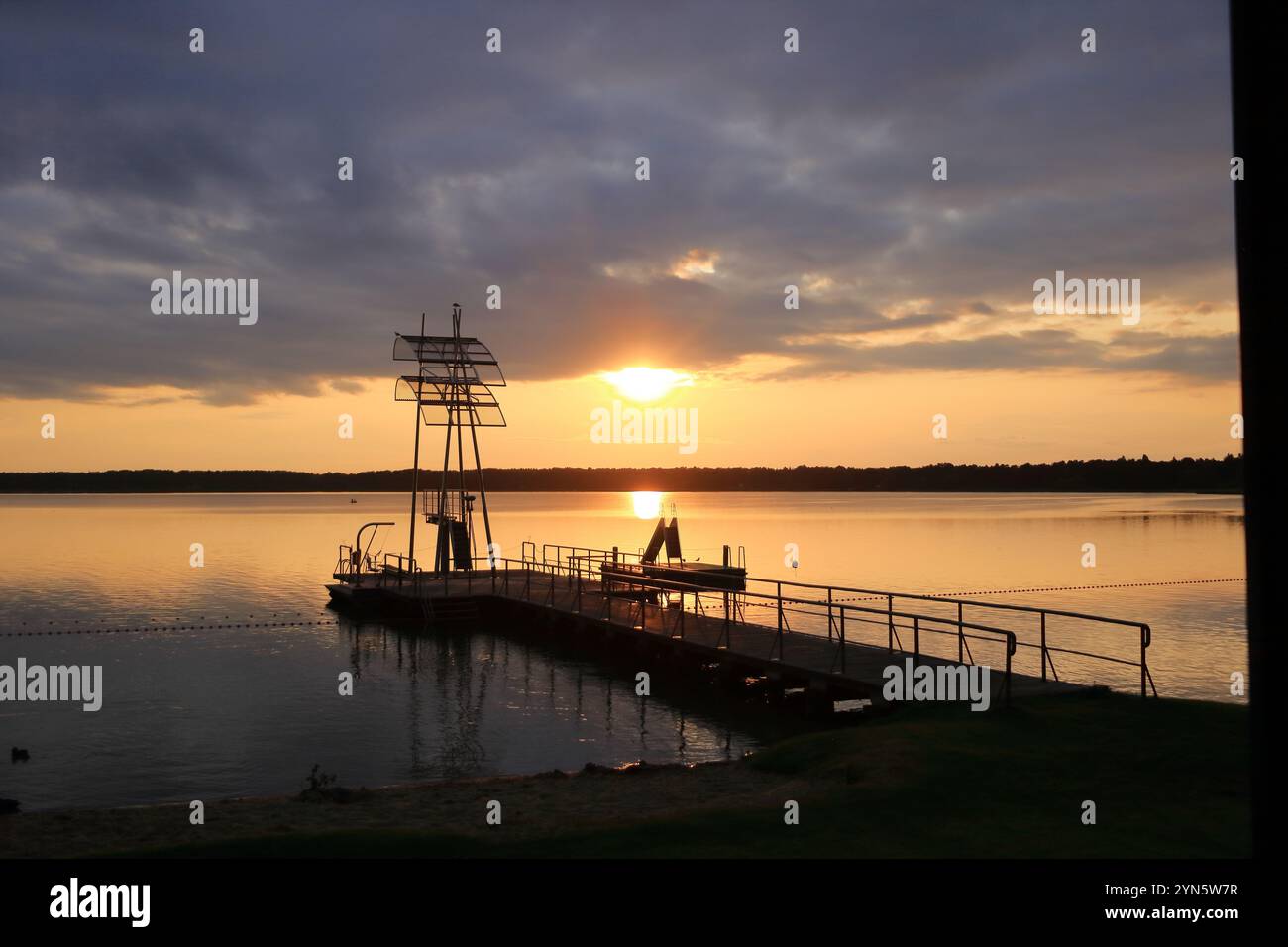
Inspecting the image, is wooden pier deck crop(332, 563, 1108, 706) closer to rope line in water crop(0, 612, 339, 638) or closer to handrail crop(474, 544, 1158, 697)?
handrail crop(474, 544, 1158, 697)

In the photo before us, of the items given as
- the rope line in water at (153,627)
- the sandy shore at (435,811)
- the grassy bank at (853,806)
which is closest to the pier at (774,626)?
the grassy bank at (853,806)

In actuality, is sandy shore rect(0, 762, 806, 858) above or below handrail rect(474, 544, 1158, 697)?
below

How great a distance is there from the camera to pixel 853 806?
10.5 meters

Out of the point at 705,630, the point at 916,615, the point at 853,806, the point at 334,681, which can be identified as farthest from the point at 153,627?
the point at 853,806

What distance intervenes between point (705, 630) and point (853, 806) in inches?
629

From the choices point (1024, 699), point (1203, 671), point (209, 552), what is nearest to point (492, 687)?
point (1024, 699)

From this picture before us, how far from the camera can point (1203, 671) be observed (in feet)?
88.3

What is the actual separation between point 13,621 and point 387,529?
87.8m

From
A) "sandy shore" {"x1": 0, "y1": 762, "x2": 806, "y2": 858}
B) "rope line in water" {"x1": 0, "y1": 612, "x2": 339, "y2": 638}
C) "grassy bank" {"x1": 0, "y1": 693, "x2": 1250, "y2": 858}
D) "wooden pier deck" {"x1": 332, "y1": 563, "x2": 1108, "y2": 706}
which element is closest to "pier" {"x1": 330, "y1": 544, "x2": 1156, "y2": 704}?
"wooden pier deck" {"x1": 332, "y1": 563, "x2": 1108, "y2": 706}

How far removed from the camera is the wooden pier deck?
19.0m

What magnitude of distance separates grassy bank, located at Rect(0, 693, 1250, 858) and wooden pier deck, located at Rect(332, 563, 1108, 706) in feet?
7.83

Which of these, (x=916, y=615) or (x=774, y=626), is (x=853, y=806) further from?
(x=774, y=626)

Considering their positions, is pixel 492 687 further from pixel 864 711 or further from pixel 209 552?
pixel 209 552

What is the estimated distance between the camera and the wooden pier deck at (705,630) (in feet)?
62.4
